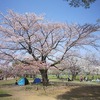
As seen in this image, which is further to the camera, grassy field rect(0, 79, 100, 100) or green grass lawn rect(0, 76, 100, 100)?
green grass lawn rect(0, 76, 100, 100)

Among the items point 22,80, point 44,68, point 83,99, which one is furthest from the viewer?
point 22,80

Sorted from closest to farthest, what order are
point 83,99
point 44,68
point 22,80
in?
1. point 83,99
2. point 44,68
3. point 22,80

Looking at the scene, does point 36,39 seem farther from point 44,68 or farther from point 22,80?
point 22,80

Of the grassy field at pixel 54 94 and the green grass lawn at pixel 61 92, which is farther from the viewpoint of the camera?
the green grass lawn at pixel 61 92

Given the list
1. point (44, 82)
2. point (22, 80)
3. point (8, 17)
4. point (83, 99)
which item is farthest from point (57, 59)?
point (83, 99)

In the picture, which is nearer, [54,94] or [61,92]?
[54,94]

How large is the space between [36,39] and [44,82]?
5717 millimetres

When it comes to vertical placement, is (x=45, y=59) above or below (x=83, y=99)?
above

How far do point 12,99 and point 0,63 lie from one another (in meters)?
9.36

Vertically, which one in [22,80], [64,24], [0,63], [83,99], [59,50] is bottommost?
[83,99]

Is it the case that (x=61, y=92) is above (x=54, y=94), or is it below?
above

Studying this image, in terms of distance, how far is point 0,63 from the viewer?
23250 mm

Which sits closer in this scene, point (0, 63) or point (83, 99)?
point (83, 99)

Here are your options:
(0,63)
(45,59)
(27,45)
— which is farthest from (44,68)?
(0,63)
